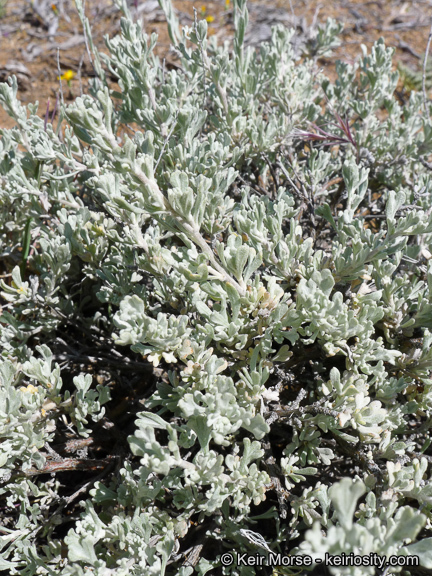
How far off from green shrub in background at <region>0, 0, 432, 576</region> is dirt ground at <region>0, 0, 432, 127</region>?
304cm

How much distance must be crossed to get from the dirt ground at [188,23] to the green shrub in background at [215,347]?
120 inches

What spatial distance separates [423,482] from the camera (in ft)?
5.55

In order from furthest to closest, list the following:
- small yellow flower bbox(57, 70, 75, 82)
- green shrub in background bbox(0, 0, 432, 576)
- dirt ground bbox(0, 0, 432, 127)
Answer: dirt ground bbox(0, 0, 432, 127) → small yellow flower bbox(57, 70, 75, 82) → green shrub in background bbox(0, 0, 432, 576)

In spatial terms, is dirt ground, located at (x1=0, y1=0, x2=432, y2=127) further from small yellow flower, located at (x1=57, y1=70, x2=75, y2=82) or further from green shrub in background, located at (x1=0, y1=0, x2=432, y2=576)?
green shrub in background, located at (x1=0, y1=0, x2=432, y2=576)

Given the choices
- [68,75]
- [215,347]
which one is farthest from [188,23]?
[215,347]

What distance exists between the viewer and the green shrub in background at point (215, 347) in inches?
63.2

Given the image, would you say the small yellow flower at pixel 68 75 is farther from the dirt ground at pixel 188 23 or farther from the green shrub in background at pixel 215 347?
the green shrub in background at pixel 215 347

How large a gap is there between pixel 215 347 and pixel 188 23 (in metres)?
4.87

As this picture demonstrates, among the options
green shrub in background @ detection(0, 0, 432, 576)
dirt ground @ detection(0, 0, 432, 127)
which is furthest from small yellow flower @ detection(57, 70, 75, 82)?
green shrub in background @ detection(0, 0, 432, 576)

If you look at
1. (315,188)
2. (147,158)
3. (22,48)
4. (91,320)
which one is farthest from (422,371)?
(22,48)

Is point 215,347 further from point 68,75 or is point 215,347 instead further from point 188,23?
point 188,23

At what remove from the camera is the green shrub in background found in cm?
161

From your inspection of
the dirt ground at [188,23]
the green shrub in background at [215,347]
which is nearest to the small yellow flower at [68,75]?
the dirt ground at [188,23]

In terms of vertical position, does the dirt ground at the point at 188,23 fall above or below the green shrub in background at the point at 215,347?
above
